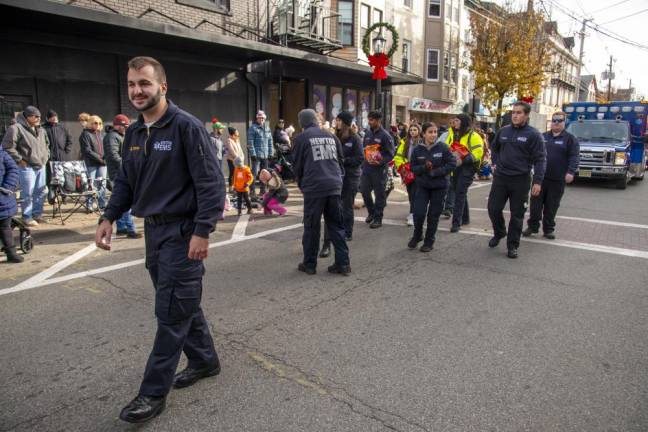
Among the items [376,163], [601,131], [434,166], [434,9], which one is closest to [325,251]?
[434,166]

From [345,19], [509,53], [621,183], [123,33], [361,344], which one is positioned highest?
[345,19]

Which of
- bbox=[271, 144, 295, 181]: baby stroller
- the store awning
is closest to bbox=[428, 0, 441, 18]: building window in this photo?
the store awning

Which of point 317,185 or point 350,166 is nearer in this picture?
point 317,185

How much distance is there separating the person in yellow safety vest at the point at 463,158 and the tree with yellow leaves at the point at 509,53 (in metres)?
→ 19.8

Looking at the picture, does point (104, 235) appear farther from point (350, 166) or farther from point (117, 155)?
point (117, 155)

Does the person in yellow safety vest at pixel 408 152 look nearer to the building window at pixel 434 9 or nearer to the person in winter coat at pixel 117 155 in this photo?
the person in winter coat at pixel 117 155

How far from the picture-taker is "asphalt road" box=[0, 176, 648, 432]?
2.81 m

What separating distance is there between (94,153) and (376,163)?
5.22 metres

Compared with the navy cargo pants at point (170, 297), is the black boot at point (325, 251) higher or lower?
lower

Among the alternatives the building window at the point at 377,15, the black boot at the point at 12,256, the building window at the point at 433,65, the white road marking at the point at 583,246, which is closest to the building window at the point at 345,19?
the building window at the point at 377,15

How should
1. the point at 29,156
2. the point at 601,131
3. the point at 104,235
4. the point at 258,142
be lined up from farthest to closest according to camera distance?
the point at 601,131
the point at 258,142
the point at 29,156
the point at 104,235

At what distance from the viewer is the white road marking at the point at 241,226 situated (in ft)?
25.5

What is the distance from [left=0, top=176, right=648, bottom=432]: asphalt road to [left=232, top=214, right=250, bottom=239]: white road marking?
3.94 feet

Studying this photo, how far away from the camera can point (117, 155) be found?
727 centimetres
